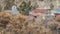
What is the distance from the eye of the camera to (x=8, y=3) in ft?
80.0

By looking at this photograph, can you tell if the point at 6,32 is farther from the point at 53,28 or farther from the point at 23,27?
the point at 53,28

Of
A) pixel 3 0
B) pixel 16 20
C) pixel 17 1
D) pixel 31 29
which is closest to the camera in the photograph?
pixel 31 29

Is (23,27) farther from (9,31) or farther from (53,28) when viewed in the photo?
(53,28)

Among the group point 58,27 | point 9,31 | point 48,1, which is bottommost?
point 48,1

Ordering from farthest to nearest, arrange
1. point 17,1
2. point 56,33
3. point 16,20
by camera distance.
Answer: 1. point 17,1
2. point 56,33
3. point 16,20

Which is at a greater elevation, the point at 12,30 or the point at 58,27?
the point at 12,30

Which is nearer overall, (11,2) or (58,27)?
(58,27)

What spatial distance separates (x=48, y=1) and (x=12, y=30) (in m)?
20.9

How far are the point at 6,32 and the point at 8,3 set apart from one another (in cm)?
1586

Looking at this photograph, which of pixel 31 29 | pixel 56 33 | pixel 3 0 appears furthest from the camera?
pixel 3 0

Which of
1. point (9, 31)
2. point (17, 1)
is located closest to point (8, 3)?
point (17, 1)

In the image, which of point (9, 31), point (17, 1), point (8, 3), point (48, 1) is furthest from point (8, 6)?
point (9, 31)

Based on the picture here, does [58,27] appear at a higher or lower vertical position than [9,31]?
lower

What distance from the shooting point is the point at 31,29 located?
8.59 m
